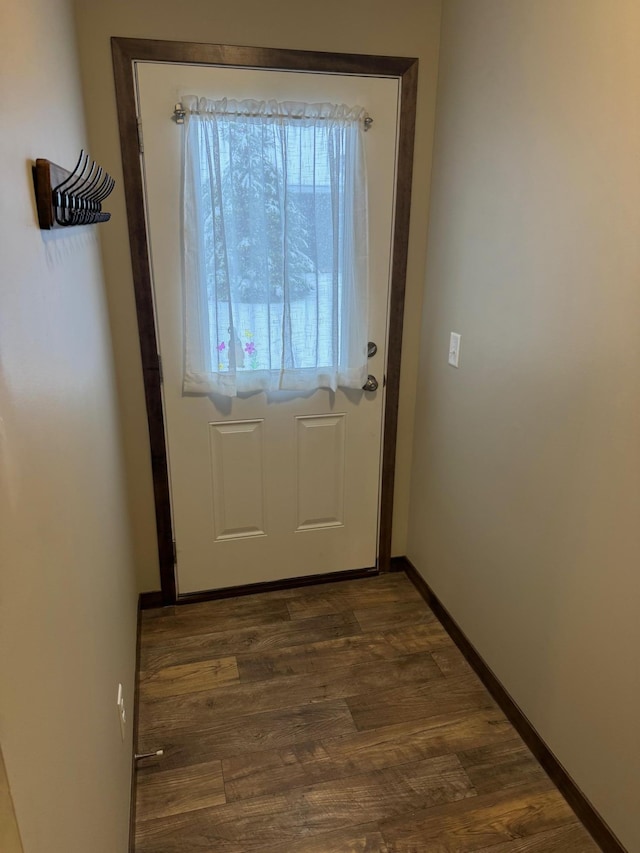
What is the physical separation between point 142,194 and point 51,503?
1.52 meters

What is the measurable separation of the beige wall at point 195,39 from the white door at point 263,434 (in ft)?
0.34

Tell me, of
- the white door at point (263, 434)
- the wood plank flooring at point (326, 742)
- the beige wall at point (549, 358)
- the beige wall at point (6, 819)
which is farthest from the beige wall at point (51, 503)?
the beige wall at point (549, 358)

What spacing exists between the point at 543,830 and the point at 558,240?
168cm

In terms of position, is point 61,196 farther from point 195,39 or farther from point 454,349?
point 454,349

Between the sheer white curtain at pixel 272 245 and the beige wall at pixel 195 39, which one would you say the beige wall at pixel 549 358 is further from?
the sheer white curtain at pixel 272 245

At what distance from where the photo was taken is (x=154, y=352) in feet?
7.36

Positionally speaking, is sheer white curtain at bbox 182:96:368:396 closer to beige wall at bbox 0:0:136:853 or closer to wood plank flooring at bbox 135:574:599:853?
beige wall at bbox 0:0:136:853

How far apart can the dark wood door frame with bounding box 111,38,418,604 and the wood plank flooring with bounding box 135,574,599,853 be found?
Result: 0.50 metres

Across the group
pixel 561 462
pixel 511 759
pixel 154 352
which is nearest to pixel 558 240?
pixel 561 462

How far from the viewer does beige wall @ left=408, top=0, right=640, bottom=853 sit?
1432mm

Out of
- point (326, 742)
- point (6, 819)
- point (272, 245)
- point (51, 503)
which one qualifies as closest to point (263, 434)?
point (272, 245)

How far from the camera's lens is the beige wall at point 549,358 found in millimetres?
1432

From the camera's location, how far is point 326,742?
6.25 feet

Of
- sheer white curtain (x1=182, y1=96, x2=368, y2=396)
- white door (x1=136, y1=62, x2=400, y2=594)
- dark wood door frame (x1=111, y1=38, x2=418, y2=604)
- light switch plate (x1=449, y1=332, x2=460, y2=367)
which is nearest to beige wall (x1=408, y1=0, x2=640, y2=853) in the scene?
light switch plate (x1=449, y1=332, x2=460, y2=367)
